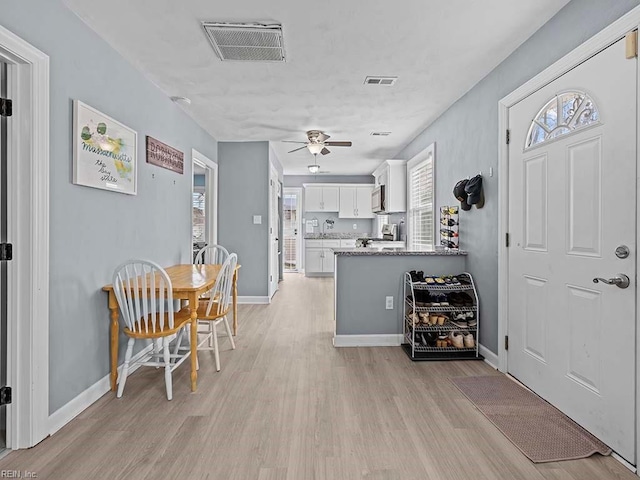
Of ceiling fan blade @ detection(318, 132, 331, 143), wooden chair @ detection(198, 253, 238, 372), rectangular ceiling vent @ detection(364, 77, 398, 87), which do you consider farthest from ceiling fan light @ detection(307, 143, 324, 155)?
wooden chair @ detection(198, 253, 238, 372)

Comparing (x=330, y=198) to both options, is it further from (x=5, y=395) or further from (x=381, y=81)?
(x=5, y=395)

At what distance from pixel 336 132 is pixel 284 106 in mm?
1210

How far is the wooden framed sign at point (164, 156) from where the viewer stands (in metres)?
3.30

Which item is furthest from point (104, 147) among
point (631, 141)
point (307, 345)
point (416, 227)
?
point (416, 227)

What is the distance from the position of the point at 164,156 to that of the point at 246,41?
150 cm

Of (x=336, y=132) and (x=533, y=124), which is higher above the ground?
(x=336, y=132)

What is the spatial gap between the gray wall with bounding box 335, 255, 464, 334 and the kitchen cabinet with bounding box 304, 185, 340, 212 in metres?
5.34

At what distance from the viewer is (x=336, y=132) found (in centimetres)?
502

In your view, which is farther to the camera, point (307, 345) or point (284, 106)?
point (284, 106)

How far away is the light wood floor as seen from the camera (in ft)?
5.73

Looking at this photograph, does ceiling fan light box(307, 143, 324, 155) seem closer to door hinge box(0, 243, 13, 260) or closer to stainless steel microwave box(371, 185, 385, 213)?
stainless steel microwave box(371, 185, 385, 213)

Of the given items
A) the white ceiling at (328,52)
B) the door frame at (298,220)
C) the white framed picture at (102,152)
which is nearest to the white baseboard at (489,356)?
the white ceiling at (328,52)

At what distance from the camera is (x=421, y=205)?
5.29 meters

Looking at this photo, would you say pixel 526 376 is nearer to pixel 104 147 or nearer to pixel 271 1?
pixel 271 1
